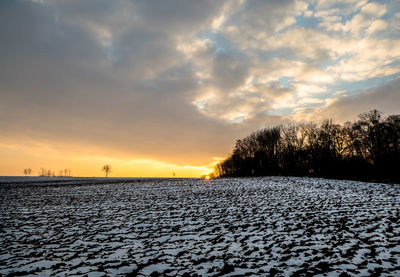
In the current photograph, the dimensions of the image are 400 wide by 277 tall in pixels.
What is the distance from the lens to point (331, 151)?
55.1 metres

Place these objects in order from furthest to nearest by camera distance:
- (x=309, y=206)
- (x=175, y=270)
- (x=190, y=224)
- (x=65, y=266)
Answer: (x=309, y=206), (x=190, y=224), (x=65, y=266), (x=175, y=270)

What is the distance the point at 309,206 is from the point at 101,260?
45.2ft

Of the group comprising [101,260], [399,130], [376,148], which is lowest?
[101,260]

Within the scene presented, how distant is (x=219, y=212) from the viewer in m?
13.9

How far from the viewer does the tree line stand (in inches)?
1741

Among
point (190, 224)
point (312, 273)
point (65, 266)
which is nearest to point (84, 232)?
point (65, 266)

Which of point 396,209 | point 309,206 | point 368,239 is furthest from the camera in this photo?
point 309,206

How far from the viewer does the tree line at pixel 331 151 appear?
44225 millimetres

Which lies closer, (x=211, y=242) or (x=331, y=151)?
(x=211, y=242)

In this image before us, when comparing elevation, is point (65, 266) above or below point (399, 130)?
below

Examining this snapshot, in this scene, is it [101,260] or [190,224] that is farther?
[190,224]

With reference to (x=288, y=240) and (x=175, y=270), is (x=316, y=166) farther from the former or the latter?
(x=175, y=270)

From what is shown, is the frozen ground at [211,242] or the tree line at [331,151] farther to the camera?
the tree line at [331,151]

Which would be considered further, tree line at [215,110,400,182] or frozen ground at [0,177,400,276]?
tree line at [215,110,400,182]
